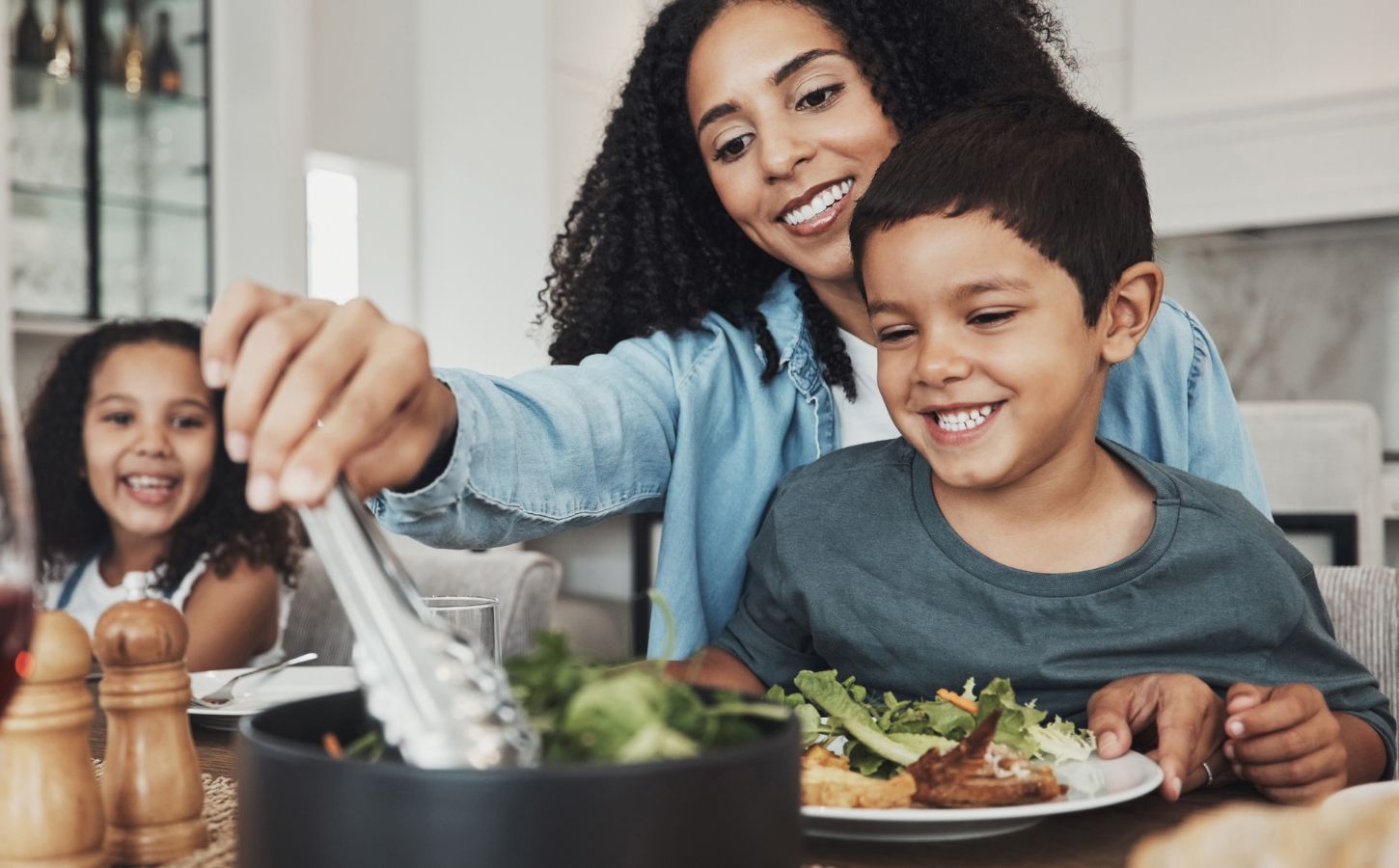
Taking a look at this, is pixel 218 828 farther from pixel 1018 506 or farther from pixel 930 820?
pixel 1018 506

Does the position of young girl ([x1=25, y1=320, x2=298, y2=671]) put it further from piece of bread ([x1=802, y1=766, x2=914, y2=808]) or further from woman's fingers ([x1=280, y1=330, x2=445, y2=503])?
piece of bread ([x1=802, y1=766, x2=914, y2=808])

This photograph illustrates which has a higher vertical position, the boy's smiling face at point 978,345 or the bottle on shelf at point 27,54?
the bottle on shelf at point 27,54

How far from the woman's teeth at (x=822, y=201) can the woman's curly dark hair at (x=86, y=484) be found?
1.31 meters

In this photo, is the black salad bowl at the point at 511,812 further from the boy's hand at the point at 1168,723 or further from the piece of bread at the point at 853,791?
the boy's hand at the point at 1168,723

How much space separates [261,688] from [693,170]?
84 centimetres

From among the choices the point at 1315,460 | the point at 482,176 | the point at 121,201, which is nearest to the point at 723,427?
the point at 1315,460

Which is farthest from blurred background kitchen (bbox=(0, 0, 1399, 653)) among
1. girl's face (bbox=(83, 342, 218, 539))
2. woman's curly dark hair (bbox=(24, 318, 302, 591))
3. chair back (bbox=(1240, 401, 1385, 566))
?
chair back (bbox=(1240, 401, 1385, 566))

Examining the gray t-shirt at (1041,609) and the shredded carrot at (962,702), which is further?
the gray t-shirt at (1041,609)

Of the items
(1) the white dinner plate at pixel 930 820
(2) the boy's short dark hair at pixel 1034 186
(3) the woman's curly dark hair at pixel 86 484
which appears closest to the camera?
(1) the white dinner plate at pixel 930 820

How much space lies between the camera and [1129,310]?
125 cm

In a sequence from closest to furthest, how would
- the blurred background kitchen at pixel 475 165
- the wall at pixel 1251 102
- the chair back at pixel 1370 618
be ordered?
the chair back at pixel 1370 618, the blurred background kitchen at pixel 475 165, the wall at pixel 1251 102

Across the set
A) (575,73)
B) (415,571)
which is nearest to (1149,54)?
(575,73)

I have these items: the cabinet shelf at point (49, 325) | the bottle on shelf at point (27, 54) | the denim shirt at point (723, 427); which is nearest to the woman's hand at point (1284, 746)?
the denim shirt at point (723, 427)

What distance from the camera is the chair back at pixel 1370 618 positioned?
1400mm
